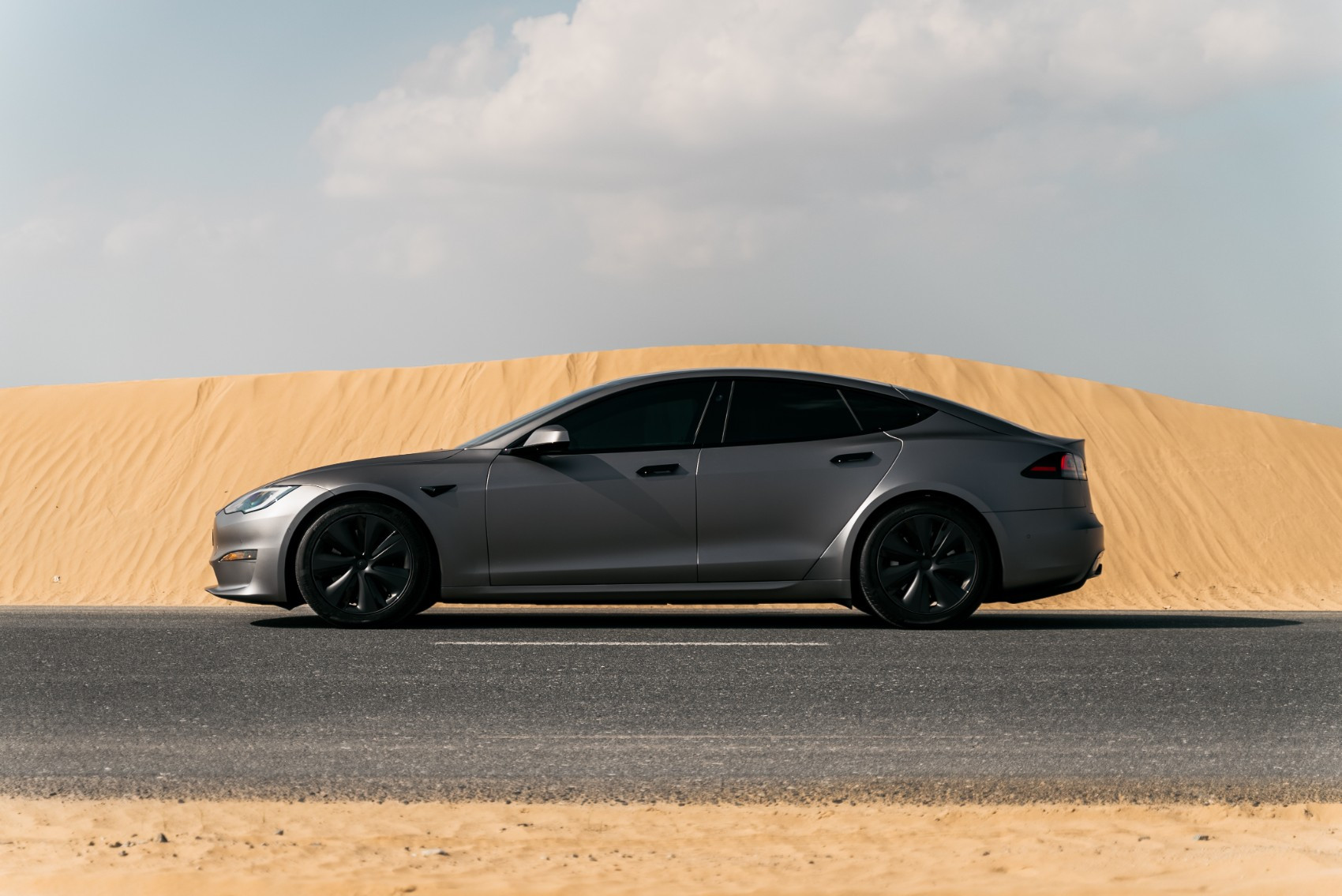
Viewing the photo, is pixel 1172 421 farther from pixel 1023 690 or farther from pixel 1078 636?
pixel 1023 690

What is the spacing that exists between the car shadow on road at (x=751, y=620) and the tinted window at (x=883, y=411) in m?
1.26

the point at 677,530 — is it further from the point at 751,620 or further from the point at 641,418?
the point at 751,620

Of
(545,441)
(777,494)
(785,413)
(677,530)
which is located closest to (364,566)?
(545,441)

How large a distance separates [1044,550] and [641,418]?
2592 mm

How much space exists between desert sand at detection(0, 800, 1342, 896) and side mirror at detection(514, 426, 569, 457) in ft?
11.9

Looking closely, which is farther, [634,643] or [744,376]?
[744,376]

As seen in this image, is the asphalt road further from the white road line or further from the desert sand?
the desert sand

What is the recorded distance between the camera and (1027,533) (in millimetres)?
7469

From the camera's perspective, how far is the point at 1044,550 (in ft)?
24.6

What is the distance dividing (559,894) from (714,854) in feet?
1.71

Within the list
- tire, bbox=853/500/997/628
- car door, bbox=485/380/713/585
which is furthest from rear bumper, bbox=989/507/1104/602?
car door, bbox=485/380/713/585

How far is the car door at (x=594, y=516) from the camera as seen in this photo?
24.3ft

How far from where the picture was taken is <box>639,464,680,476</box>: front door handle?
296 inches

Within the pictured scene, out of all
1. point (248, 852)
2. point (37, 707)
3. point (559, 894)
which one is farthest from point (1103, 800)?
point (37, 707)
